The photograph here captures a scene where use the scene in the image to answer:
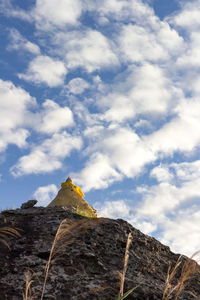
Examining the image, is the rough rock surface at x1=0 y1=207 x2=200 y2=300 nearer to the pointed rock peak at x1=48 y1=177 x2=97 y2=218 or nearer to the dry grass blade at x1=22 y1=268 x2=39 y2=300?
the dry grass blade at x1=22 y1=268 x2=39 y2=300

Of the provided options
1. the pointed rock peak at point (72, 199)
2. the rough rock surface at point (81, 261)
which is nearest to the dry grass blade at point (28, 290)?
the rough rock surface at point (81, 261)

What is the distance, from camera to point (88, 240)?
191 inches

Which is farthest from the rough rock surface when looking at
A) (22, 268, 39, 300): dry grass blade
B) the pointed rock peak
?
the pointed rock peak

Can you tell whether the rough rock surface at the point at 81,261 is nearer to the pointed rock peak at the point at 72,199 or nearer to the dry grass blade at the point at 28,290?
the dry grass blade at the point at 28,290

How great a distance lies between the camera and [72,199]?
56.9ft

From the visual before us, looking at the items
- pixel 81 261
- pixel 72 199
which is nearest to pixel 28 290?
pixel 81 261

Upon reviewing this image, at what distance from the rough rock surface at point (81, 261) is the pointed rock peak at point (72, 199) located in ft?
36.2

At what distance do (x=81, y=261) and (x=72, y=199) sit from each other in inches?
513

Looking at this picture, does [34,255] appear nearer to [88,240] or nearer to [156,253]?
[88,240]

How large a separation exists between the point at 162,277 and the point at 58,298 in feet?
6.21

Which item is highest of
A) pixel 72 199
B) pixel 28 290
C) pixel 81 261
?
pixel 72 199

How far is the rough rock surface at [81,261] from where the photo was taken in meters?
3.95

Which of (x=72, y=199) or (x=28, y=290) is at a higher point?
(x=72, y=199)

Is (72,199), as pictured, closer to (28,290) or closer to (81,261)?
(81,261)
